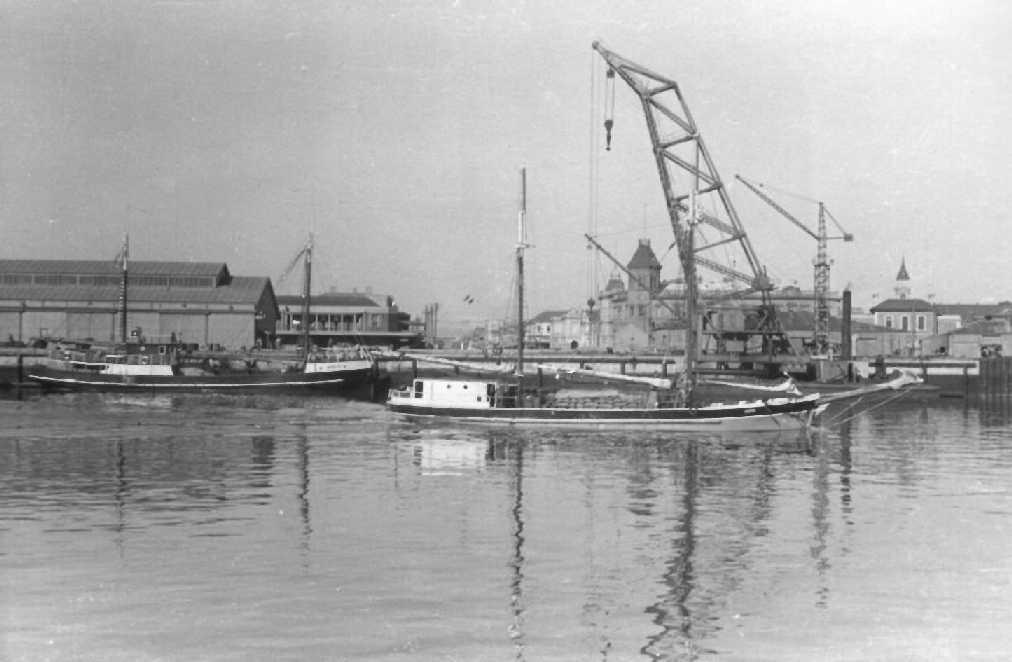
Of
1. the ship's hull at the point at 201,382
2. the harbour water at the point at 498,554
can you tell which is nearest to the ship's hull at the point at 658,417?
the harbour water at the point at 498,554

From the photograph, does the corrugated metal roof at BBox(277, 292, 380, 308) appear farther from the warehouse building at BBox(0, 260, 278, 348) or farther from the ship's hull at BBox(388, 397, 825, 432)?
the ship's hull at BBox(388, 397, 825, 432)

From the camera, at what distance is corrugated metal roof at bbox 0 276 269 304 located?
143125 millimetres

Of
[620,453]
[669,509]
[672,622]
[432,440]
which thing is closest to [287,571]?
[672,622]

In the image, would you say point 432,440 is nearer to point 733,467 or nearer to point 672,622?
point 733,467

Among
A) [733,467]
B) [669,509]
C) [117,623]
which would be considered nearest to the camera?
[117,623]

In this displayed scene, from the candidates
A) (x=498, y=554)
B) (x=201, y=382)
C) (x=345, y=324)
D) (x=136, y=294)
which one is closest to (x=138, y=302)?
(x=136, y=294)

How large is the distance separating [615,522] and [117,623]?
15.7 meters

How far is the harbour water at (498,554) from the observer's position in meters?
19.0

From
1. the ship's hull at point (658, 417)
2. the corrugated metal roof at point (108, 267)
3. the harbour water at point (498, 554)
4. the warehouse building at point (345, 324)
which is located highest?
the corrugated metal roof at point (108, 267)

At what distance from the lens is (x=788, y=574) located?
24469 mm

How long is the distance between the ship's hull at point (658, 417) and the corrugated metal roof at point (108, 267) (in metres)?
90.9

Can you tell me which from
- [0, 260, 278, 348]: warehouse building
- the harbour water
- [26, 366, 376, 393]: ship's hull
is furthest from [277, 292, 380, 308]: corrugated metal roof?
the harbour water

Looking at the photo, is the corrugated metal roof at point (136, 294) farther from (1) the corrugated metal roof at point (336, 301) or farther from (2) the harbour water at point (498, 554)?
(2) the harbour water at point (498, 554)

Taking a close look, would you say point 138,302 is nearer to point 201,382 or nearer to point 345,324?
point 345,324
